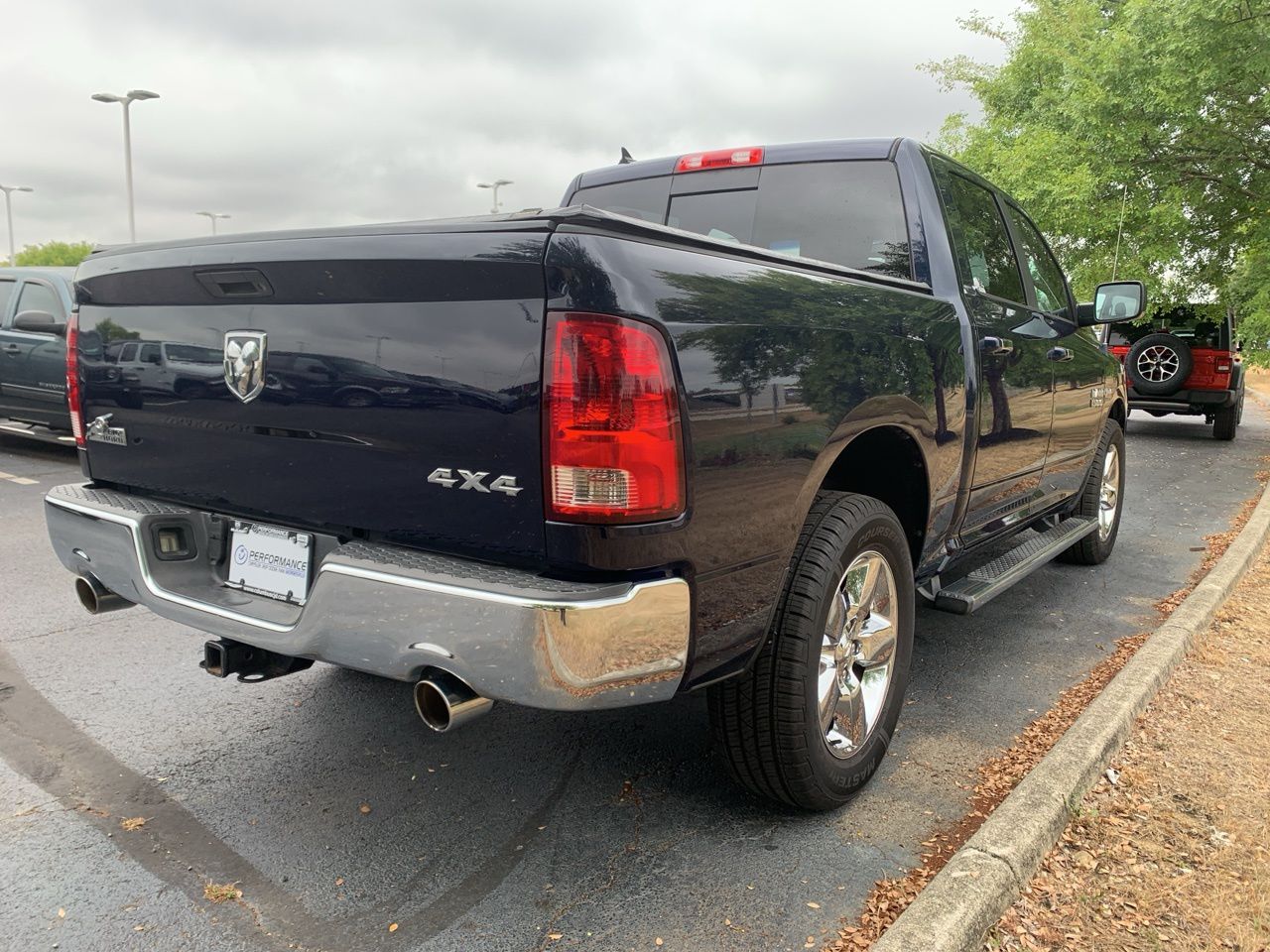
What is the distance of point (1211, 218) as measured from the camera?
13484mm

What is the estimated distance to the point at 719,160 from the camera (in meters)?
3.75

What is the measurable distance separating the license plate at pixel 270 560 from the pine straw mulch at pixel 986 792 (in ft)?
4.87

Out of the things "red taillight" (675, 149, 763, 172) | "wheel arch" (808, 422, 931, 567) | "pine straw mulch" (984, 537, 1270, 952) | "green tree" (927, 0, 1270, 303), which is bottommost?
"pine straw mulch" (984, 537, 1270, 952)

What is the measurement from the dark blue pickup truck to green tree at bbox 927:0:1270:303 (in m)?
9.70

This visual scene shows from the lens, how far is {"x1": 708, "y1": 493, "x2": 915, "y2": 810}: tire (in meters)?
2.38

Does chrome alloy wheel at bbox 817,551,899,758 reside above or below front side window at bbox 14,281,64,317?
below

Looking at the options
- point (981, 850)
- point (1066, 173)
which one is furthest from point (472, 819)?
point (1066, 173)

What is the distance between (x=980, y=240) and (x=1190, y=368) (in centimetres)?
1090

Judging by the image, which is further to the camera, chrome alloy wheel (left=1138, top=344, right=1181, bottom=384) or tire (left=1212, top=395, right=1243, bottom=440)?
tire (left=1212, top=395, right=1243, bottom=440)

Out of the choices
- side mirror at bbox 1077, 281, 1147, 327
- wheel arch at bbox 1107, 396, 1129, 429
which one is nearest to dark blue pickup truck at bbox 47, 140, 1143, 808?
side mirror at bbox 1077, 281, 1147, 327

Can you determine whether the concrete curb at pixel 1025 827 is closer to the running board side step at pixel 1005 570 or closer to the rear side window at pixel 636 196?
the running board side step at pixel 1005 570

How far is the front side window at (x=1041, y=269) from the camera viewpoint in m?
4.44

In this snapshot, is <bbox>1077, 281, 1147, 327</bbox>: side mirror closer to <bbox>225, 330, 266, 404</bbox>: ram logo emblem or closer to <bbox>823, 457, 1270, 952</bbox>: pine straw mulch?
<bbox>823, 457, 1270, 952</bbox>: pine straw mulch

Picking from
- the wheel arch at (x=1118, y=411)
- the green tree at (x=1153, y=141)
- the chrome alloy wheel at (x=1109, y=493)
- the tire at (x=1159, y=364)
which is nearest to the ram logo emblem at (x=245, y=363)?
the chrome alloy wheel at (x=1109, y=493)
